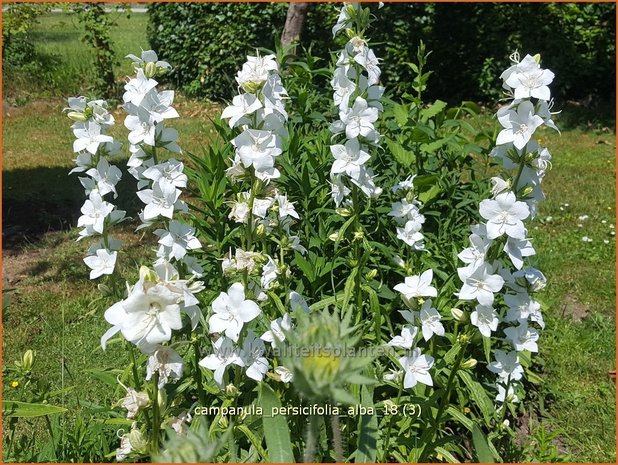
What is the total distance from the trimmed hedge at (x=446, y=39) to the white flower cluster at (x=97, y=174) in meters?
6.89

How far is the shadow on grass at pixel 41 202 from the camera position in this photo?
16.7 feet

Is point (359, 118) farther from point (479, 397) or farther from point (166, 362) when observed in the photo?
point (479, 397)

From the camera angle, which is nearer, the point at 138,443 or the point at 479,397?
the point at 138,443

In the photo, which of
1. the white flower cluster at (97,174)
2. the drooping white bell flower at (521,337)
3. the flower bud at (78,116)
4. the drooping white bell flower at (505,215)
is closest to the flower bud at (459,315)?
the drooping white bell flower at (505,215)

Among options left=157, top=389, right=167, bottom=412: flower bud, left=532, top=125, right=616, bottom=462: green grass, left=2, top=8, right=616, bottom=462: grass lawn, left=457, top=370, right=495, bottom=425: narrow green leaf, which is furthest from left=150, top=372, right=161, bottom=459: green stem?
left=532, top=125, right=616, bottom=462: green grass

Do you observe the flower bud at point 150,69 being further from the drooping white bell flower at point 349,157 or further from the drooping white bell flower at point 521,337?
the drooping white bell flower at point 521,337

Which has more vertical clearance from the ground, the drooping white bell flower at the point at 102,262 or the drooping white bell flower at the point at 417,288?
the drooping white bell flower at the point at 102,262

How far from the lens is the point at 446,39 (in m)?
9.33

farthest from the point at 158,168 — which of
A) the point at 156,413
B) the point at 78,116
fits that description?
the point at 156,413

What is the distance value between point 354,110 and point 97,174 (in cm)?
89

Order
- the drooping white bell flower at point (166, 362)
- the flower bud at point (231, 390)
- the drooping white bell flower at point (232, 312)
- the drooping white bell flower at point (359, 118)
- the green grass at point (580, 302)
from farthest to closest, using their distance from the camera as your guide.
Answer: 1. the green grass at point (580, 302)
2. the drooping white bell flower at point (359, 118)
3. the flower bud at point (231, 390)
4. the drooping white bell flower at point (232, 312)
5. the drooping white bell flower at point (166, 362)

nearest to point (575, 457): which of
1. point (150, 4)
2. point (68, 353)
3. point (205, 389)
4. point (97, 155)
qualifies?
point (205, 389)

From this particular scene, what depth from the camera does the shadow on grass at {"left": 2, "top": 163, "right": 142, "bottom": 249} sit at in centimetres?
510

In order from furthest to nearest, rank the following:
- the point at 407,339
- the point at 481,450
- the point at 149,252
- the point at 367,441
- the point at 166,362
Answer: the point at 149,252, the point at 407,339, the point at 166,362, the point at 481,450, the point at 367,441
